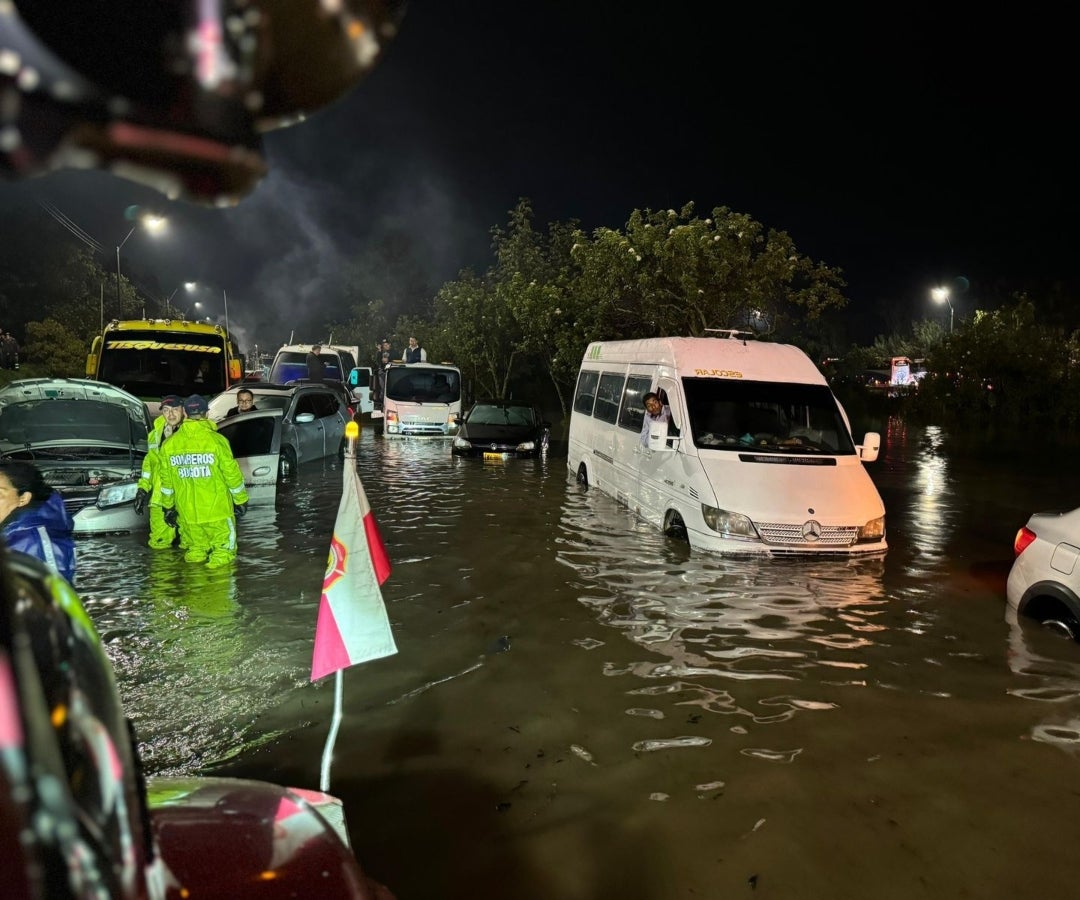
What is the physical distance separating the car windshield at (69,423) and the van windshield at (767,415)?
637cm

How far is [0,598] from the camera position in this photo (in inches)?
42.2

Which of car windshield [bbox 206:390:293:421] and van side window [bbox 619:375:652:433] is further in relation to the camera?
car windshield [bbox 206:390:293:421]

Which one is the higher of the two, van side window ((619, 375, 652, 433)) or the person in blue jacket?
van side window ((619, 375, 652, 433))

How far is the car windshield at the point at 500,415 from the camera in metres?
18.5

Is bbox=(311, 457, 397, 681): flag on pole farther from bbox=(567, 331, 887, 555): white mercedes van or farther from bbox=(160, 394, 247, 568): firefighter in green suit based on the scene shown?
bbox=(567, 331, 887, 555): white mercedes van

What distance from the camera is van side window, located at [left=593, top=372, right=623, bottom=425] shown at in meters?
12.5

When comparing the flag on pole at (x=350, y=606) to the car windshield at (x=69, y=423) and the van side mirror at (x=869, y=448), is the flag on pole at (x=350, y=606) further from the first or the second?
the van side mirror at (x=869, y=448)

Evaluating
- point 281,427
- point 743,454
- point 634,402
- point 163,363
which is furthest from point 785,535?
point 163,363

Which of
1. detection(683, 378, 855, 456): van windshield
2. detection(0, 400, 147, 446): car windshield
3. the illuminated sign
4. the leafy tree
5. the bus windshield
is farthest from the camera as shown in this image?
the leafy tree

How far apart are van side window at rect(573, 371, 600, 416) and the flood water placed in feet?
14.9

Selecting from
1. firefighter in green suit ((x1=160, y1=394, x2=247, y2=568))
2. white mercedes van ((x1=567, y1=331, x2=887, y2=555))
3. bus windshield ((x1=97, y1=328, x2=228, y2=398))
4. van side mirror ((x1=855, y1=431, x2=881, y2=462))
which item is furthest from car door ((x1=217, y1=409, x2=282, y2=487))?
van side mirror ((x1=855, y1=431, x2=881, y2=462))

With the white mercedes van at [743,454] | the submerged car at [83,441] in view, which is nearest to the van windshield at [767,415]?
the white mercedes van at [743,454]

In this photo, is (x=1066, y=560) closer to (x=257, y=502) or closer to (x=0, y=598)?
(x=0, y=598)

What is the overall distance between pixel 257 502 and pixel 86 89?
1072 cm
